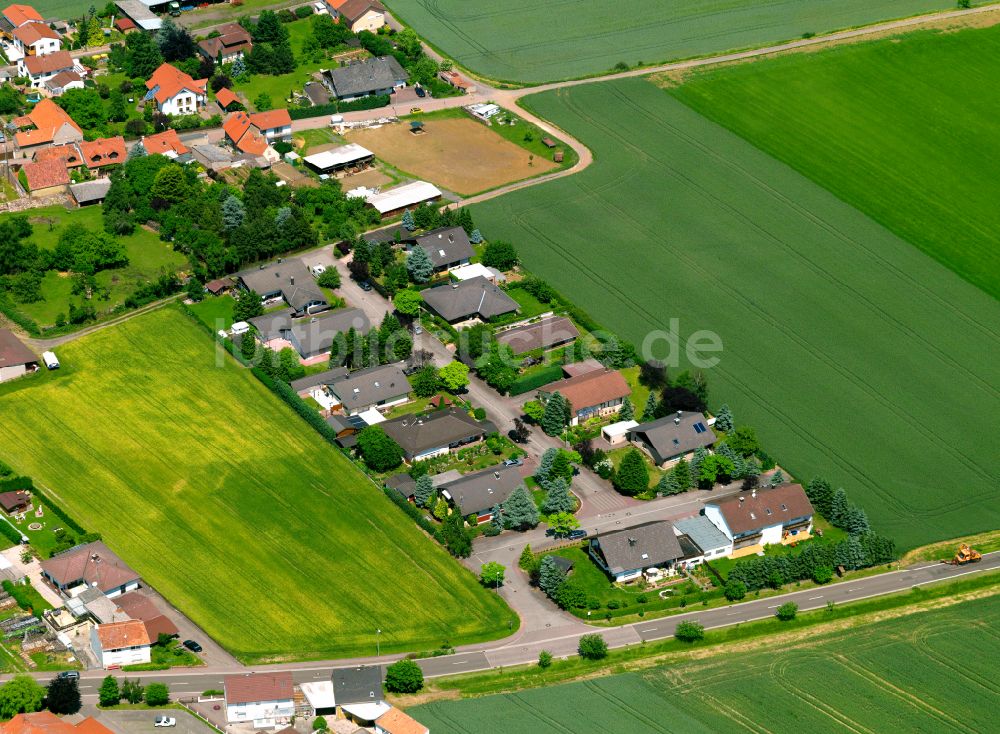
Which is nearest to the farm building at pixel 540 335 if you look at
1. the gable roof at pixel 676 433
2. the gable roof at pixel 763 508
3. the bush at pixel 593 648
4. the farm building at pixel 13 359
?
the gable roof at pixel 676 433

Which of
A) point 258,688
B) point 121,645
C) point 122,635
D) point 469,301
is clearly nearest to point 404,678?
point 258,688

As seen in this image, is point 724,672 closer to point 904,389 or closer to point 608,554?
point 608,554

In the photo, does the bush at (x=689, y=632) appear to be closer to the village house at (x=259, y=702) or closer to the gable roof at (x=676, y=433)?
the gable roof at (x=676, y=433)

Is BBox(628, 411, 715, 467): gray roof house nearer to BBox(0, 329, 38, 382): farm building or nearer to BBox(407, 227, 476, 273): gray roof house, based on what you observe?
BBox(407, 227, 476, 273): gray roof house

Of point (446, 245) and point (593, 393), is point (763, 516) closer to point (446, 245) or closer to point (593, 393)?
point (593, 393)

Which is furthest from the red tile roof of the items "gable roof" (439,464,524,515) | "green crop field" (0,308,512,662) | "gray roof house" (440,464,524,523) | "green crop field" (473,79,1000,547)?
"gable roof" (439,464,524,515)

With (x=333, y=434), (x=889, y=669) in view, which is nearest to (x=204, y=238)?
(x=333, y=434)

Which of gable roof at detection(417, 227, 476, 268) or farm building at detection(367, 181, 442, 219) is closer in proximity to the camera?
gable roof at detection(417, 227, 476, 268)
